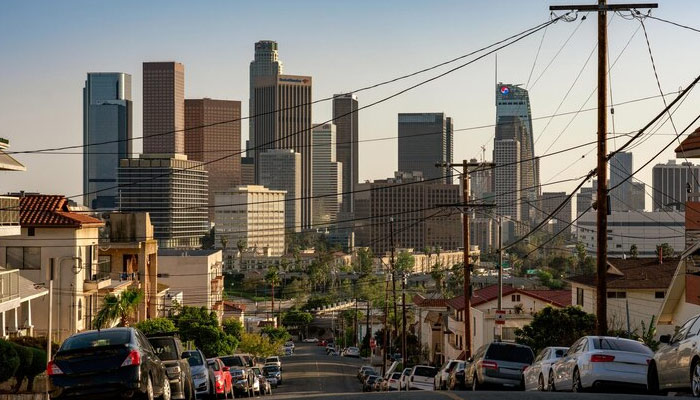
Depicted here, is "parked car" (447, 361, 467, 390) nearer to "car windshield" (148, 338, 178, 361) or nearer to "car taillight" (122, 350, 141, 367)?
"car windshield" (148, 338, 178, 361)

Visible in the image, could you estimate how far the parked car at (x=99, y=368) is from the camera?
2270cm

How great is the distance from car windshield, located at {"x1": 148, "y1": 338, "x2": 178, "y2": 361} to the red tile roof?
38.2 meters

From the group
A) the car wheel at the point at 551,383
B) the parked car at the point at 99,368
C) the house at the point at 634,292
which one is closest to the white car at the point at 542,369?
the car wheel at the point at 551,383

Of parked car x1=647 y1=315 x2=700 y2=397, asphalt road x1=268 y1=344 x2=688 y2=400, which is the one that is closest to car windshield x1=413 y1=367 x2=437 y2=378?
asphalt road x1=268 y1=344 x2=688 y2=400

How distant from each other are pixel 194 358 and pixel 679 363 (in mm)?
15672

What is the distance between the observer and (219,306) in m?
121

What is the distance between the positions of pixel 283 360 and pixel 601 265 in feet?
302

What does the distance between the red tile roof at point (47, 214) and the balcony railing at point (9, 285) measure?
1248 centimetres

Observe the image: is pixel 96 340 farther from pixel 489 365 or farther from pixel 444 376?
pixel 444 376

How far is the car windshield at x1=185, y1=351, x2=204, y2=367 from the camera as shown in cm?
3406

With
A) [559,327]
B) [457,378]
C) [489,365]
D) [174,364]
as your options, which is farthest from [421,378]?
[174,364]

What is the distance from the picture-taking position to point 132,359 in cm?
2298

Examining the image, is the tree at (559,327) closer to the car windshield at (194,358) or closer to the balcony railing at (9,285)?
the balcony railing at (9,285)

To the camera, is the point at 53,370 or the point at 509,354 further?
the point at 509,354
